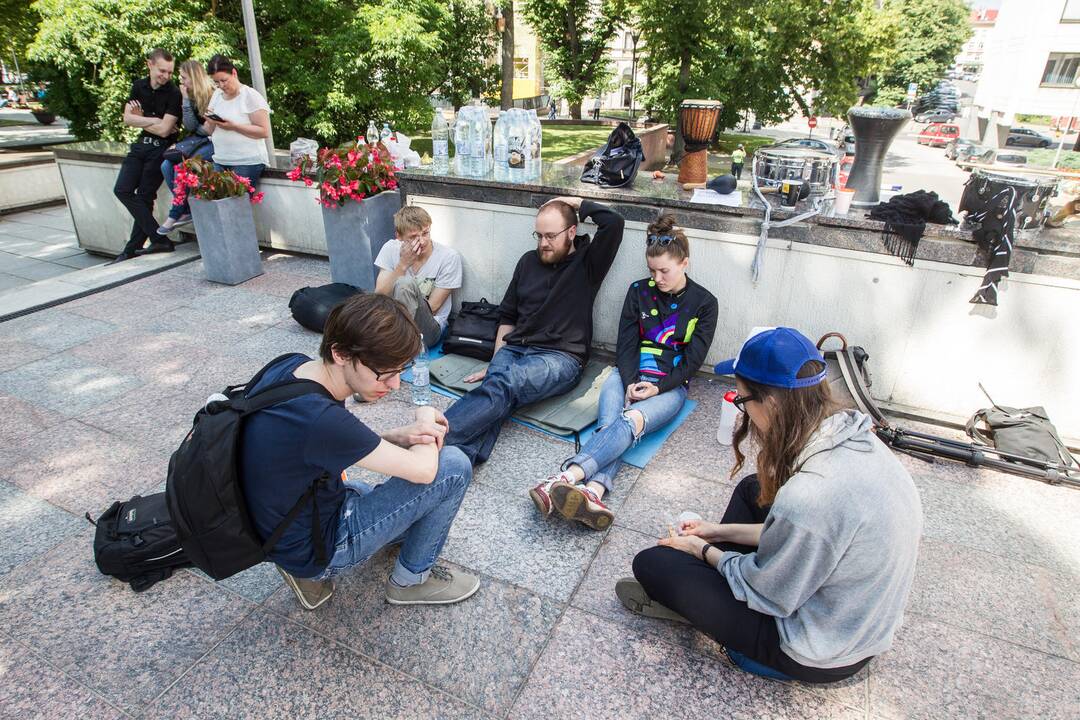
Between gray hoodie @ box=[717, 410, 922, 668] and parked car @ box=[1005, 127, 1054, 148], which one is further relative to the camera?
parked car @ box=[1005, 127, 1054, 148]

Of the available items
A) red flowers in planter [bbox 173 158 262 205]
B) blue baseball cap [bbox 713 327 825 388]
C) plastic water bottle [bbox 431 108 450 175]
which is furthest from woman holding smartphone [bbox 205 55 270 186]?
blue baseball cap [bbox 713 327 825 388]

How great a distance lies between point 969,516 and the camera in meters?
3.25

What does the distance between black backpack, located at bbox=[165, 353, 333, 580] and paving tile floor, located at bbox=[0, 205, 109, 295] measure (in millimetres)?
7270

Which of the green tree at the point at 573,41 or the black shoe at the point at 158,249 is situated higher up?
the green tree at the point at 573,41

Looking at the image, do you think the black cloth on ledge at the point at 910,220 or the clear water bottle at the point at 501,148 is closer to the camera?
the black cloth on ledge at the point at 910,220

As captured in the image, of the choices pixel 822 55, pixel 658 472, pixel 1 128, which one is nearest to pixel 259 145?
pixel 658 472

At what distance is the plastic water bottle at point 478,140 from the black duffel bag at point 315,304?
1467 mm

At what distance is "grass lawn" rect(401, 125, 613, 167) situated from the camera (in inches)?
669

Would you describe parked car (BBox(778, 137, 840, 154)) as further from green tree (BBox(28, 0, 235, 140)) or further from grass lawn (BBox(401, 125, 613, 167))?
green tree (BBox(28, 0, 235, 140))

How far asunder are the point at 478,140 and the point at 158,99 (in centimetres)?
438

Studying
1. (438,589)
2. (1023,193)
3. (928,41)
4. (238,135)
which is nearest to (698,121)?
(1023,193)

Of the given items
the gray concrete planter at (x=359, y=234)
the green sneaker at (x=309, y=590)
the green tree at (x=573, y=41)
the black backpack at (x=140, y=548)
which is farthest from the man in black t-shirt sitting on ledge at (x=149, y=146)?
the green tree at (x=573, y=41)

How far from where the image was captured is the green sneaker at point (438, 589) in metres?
2.58

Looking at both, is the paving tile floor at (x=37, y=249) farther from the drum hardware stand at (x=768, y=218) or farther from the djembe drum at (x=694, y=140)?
the drum hardware stand at (x=768, y=218)
